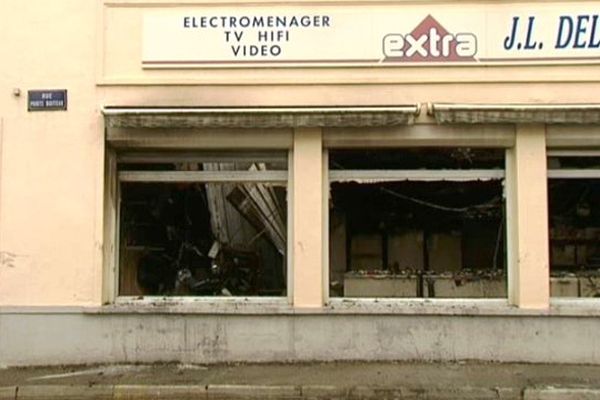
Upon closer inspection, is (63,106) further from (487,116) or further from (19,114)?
(487,116)

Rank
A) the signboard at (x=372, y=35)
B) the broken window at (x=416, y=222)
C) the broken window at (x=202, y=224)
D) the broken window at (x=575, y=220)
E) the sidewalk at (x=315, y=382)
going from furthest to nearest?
the broken window at (x=202, y=224)
the broken window at (x=416, y=222)
the broken window at (x=575, y=220)
the signboard at (x=372, y=35)
the sidewalk at (x=315, y=382)

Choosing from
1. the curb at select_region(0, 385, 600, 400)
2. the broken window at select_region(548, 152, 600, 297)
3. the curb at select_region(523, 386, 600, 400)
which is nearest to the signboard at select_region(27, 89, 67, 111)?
the curb at select_region(0, 385, 600, 400)

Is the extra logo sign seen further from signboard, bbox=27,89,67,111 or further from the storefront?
signboard, bbox=27,89,67,111

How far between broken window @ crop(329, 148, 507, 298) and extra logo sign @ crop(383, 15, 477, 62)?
1.13 m

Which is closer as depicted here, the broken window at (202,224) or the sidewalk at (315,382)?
the sidewalk at (315,382)

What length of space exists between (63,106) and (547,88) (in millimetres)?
5896

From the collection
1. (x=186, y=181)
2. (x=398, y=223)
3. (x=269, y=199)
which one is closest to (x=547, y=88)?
(x=398, y=223)

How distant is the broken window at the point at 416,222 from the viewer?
9.52m

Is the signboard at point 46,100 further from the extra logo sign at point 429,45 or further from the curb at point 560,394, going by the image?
the curb at point 560,394

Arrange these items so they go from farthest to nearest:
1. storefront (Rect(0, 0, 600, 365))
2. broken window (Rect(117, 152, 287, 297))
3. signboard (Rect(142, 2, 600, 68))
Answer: broken window (Rect(117, 152, 287, 297)), signboard (Rect(142, 2, 600, 68)), storefront (Rect(0, 0, 600, 365))

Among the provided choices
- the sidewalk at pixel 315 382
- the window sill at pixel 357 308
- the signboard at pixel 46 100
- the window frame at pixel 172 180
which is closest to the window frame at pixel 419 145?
the window sill at pixel 357 308

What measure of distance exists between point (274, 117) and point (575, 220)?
3949 mm

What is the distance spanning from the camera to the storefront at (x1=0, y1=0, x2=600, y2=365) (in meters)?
9.12

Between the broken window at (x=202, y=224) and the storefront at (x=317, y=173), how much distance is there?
0.04 meters
